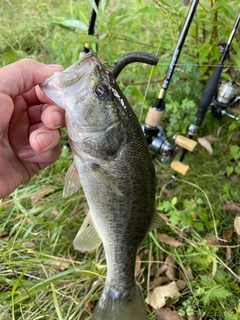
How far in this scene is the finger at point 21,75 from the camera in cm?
165

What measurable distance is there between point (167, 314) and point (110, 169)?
1.25 m

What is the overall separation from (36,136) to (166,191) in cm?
175

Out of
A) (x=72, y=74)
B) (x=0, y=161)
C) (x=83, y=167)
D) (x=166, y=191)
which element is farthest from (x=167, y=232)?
(x=72, y=74)

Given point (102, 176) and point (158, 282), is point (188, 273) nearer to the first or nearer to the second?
point (158, 282)

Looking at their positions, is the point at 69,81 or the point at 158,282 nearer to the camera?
the point at 69,81

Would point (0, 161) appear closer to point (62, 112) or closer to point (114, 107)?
point (62, 112)

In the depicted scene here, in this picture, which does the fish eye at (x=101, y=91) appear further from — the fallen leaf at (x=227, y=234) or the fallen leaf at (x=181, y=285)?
the fallen leaf at (x=227, y=234)

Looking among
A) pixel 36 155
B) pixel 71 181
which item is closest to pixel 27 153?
pixel 36 155

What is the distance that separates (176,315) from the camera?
2287 mm

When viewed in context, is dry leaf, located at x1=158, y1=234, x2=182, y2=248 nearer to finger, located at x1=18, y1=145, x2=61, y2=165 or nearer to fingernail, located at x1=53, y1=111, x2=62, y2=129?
finger, located at x1=18, y1=145, x2=61, y2=165

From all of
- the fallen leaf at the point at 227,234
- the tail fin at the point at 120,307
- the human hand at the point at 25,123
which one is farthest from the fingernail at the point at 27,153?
the fallen leaf at the point at 227,234

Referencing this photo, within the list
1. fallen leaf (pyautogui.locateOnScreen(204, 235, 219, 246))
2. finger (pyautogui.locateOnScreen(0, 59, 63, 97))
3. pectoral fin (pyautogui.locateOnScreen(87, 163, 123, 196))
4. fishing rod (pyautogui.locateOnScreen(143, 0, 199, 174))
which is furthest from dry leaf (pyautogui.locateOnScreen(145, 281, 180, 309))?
finger (pyautogui.locateOnScreen(0, 59, 63, 97))

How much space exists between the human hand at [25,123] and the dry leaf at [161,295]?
1244mm

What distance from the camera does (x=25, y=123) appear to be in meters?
2.03
